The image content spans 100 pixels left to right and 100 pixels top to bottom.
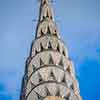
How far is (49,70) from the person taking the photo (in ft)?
138

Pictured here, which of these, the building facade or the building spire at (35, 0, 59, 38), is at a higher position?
the building spire at (35, 0, 59, 38)

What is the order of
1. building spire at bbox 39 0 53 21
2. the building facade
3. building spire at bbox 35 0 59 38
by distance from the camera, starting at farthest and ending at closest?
building spire at bbox 39 0 53 21, building spire at bbox 35 0 59 38, the building facade

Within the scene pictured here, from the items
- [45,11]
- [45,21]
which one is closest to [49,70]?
[45,21]

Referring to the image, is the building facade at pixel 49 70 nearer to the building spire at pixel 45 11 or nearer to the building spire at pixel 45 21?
the building spire at pixel 45 21

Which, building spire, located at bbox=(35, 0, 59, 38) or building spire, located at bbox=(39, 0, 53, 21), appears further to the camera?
building spire, located at bbox=(39, 0, 53, 21)

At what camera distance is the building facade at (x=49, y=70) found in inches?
1587

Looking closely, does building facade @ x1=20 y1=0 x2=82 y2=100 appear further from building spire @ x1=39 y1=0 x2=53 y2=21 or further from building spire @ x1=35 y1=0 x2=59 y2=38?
building spire @ x1=39 y1=0 x2=53 y2=21

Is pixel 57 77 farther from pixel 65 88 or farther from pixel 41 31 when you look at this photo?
pixel 41 31

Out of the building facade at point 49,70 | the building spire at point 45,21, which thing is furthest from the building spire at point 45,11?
the building facade at point 49,70

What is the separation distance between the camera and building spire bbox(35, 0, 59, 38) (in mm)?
48575

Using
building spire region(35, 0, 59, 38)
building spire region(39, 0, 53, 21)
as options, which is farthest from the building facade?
building spire region(39, 0, 53, 21)

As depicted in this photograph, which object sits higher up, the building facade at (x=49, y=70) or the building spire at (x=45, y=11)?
the building spire at (x=45, y=11)

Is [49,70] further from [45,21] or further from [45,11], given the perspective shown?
[45,11]

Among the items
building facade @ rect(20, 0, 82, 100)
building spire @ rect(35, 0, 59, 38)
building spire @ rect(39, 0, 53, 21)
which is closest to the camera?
building facade @ rect(20, 0, 82, 100)
